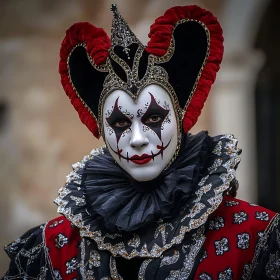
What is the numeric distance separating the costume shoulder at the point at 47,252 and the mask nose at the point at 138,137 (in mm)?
357

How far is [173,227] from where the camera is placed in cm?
150

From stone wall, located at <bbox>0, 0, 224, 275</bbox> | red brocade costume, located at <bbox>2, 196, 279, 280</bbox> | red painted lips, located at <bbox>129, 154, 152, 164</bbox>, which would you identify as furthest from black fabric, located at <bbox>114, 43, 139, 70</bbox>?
stone wall, located at <bbox>0, 0, 224, 275</bbox>

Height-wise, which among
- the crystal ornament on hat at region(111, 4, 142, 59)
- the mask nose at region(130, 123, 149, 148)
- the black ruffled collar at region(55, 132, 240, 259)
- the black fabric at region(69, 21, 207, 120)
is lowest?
the black ruffled collar at region(55, 132, 240, 259)

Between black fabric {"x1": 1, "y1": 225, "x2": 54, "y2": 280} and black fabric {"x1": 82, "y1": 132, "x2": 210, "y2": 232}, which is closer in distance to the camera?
black fabric {"x1": 82, "y1": 132, "x2": 210, "y2": 232}

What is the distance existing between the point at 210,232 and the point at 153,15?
1.37 meters

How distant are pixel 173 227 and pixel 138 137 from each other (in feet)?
0.80

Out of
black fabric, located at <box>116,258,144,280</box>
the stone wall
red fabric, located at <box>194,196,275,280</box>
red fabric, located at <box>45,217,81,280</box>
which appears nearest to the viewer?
red fabric, located at <box>194,196,275,280</box>

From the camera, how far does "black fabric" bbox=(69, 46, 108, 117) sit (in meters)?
1.65

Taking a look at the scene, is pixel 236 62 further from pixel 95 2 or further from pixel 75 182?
pixel 75 182

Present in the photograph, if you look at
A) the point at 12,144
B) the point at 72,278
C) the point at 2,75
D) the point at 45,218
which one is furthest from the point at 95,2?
the point at 72,278

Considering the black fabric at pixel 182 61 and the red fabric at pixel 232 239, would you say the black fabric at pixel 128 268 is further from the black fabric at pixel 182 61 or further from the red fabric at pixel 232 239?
the black fabric at pixel 182 61

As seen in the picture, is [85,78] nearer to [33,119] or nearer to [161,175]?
[161,175]

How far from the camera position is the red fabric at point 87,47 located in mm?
1585

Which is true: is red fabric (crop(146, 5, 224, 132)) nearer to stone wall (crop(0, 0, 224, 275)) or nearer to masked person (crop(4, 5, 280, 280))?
masked person (crop(4, 5, 280, 280))
